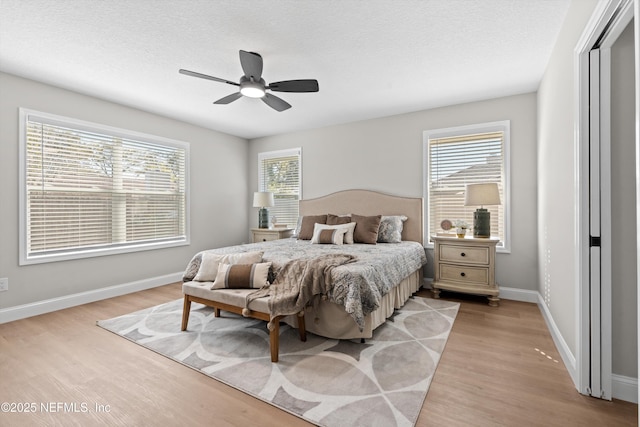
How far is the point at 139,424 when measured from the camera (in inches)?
63.3

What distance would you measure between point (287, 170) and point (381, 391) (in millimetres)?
4382

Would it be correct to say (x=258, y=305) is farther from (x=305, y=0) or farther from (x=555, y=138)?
(x=555, y=138)

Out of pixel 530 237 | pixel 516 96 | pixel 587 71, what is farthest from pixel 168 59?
pixel 530 237

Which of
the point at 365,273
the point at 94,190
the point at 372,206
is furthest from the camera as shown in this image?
the point at 372,206

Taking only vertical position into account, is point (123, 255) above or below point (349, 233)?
below

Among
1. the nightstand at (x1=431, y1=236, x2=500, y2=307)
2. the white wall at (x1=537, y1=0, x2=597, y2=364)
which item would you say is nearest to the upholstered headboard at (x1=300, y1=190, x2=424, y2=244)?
the nightstand at (x1=431, y1=236, x2=500, y2=307)

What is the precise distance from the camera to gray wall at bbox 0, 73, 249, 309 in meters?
3.14

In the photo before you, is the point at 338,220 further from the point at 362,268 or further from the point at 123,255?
the point at 123,255

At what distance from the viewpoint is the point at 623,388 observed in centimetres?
178

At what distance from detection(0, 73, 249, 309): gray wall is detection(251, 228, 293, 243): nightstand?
2.29 feet

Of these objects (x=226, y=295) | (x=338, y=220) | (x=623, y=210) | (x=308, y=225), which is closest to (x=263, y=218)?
(x=308, y=225)

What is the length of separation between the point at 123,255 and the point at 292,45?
3518 mm

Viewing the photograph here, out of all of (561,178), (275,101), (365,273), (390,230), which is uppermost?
(275,101)

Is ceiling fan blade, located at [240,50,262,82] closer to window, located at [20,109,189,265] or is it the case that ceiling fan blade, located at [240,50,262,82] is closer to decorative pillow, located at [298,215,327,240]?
decorative pillow, located at [298,215,327,240]
